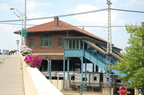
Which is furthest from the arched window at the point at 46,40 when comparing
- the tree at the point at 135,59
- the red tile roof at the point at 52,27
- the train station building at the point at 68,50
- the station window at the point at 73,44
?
the tree at the point at 135,59

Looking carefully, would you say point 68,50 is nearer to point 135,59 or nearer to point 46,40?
point 46,40

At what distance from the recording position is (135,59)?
19.6 meters

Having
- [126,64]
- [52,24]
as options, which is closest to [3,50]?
[52,24]

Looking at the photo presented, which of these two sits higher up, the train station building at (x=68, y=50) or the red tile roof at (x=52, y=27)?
the red tile roof at (x=52, y=27)

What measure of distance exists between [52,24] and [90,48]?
1069 cm

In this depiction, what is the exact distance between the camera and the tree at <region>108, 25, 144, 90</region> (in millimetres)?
19219

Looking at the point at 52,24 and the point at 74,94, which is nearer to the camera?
the point at 74,94

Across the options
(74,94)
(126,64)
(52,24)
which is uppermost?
(52,24)

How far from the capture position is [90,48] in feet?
127

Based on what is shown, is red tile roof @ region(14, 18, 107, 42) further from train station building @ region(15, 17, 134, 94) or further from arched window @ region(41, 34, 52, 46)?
arched window @ region(41, 34, 52, 46)

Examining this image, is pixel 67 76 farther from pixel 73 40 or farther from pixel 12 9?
pixel 12 9

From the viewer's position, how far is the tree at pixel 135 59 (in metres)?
19.2

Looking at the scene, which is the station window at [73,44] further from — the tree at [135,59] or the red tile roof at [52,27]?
the tree at [135,59]

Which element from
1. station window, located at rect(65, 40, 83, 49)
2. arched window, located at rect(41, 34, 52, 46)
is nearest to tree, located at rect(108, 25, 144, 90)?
station window, located at rect(65, 40, 83, 49)
